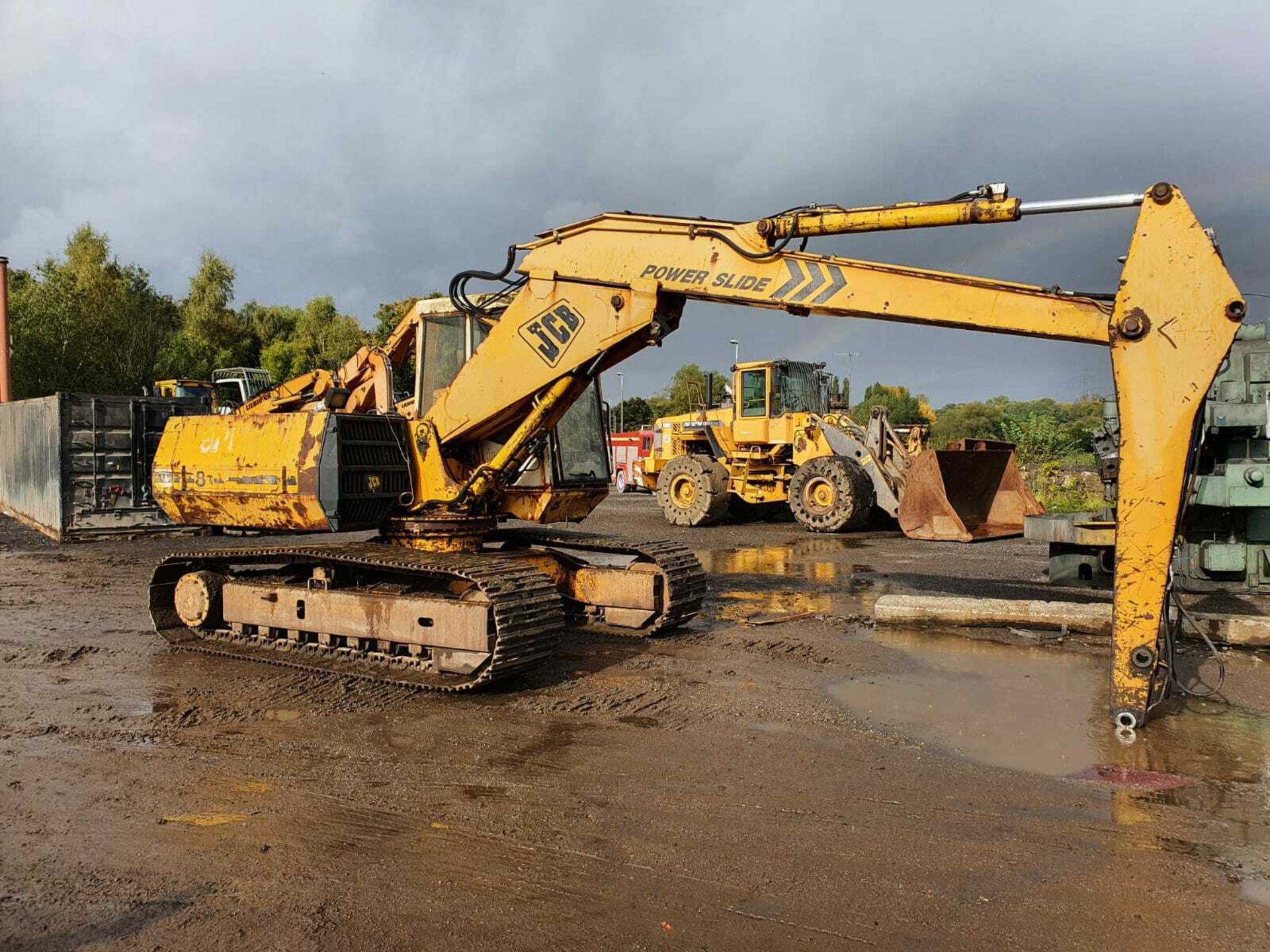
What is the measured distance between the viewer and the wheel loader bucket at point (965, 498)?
13500mm

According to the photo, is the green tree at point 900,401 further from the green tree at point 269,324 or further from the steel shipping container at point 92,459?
the steel shipping container at point 92,459

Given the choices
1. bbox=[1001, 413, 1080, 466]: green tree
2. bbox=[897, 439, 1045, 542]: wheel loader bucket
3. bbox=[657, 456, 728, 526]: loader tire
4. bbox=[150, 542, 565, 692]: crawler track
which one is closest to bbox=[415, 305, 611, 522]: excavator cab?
bbox=[150, 542, 565, 692]: crawler track

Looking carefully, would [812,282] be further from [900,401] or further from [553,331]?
[900,401]

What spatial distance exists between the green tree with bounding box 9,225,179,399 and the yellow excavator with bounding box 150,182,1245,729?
3109 cm

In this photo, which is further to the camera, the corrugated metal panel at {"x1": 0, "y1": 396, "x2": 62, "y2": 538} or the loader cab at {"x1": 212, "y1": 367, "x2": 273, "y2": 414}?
the loader cab at {"x1": 212, "y1": 367, "x2": 273, "y2": 414}

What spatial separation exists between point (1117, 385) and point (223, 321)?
47.5 metres

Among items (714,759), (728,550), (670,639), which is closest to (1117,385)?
(714,759)

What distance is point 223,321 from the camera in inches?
1821

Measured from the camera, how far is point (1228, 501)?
340 inches

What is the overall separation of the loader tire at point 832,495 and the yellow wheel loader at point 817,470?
0.02 meters

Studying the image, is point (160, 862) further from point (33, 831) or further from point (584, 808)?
point (584, 808)

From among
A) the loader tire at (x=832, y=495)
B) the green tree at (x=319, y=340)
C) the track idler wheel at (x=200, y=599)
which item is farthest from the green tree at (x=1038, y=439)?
the green tree at (x=319, y=340)

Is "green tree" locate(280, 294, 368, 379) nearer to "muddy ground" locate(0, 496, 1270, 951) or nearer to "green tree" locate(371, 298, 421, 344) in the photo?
"green tree" locate(371, 298, 421, 344)

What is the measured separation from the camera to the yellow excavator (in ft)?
16.2
